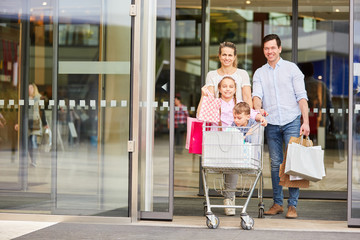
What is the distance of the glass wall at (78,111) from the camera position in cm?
657

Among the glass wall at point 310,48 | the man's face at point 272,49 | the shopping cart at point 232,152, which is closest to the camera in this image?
the shopping cart at point 232,152

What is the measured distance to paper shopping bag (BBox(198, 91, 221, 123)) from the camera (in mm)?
6254

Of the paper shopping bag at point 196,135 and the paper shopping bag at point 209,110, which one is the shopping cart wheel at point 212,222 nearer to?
the paper shopping bag at point 196,135

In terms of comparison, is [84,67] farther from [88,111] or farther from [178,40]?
[178,40]

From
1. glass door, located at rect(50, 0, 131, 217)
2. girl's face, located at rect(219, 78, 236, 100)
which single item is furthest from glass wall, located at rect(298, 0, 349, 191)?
glass door, located at rect(50, 0, 131, 217)

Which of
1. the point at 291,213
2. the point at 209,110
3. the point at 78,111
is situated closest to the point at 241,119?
the point at 209,110

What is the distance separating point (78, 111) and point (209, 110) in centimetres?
149

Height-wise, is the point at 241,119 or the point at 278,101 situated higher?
the point at 278,101

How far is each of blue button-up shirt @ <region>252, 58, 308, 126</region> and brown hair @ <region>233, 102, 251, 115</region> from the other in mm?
750

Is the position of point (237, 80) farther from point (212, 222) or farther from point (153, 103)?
point (212, 222)

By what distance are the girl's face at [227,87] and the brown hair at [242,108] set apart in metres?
0.24

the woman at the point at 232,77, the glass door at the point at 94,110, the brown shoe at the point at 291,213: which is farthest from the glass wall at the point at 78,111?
the brown shoe at the point at 291,213

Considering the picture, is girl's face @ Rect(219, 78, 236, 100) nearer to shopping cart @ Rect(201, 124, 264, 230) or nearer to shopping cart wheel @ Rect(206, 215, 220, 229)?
shopping cart @ Rect(201, 124, 264, 230)

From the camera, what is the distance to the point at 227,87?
6.46 m
